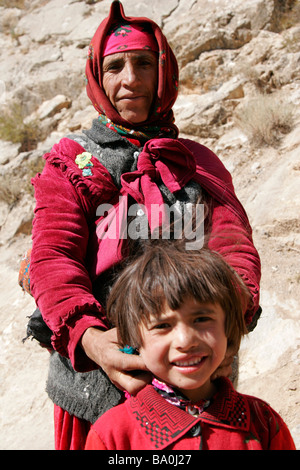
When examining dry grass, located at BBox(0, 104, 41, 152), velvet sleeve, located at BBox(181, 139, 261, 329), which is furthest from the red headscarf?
dry grass, located at BBox(0, 104, 41, 152)

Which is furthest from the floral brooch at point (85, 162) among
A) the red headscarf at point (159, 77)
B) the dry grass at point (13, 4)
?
the dry grass at point (13, 4)

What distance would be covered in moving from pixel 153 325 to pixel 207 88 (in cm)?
543

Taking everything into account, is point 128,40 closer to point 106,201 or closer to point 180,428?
point 106,201

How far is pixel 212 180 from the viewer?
6.58 ft

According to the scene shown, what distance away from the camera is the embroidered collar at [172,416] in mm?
1296

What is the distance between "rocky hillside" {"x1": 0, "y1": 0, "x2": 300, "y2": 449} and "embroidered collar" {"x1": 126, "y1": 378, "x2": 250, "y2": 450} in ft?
4.49

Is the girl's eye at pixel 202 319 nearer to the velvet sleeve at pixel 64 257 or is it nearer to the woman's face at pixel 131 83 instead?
the velvet sleeve at pixel 64 257

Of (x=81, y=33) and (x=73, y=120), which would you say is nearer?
(x=73, y=120)

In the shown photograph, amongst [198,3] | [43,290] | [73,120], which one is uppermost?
[43,290]

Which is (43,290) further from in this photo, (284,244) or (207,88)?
(207,88)

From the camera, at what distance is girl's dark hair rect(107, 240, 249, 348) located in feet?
4.30

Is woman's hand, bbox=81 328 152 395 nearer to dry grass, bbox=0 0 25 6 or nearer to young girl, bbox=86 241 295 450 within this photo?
young girl, bbox=86 241 295 450

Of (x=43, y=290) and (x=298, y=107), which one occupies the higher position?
(x=43, y=290)
